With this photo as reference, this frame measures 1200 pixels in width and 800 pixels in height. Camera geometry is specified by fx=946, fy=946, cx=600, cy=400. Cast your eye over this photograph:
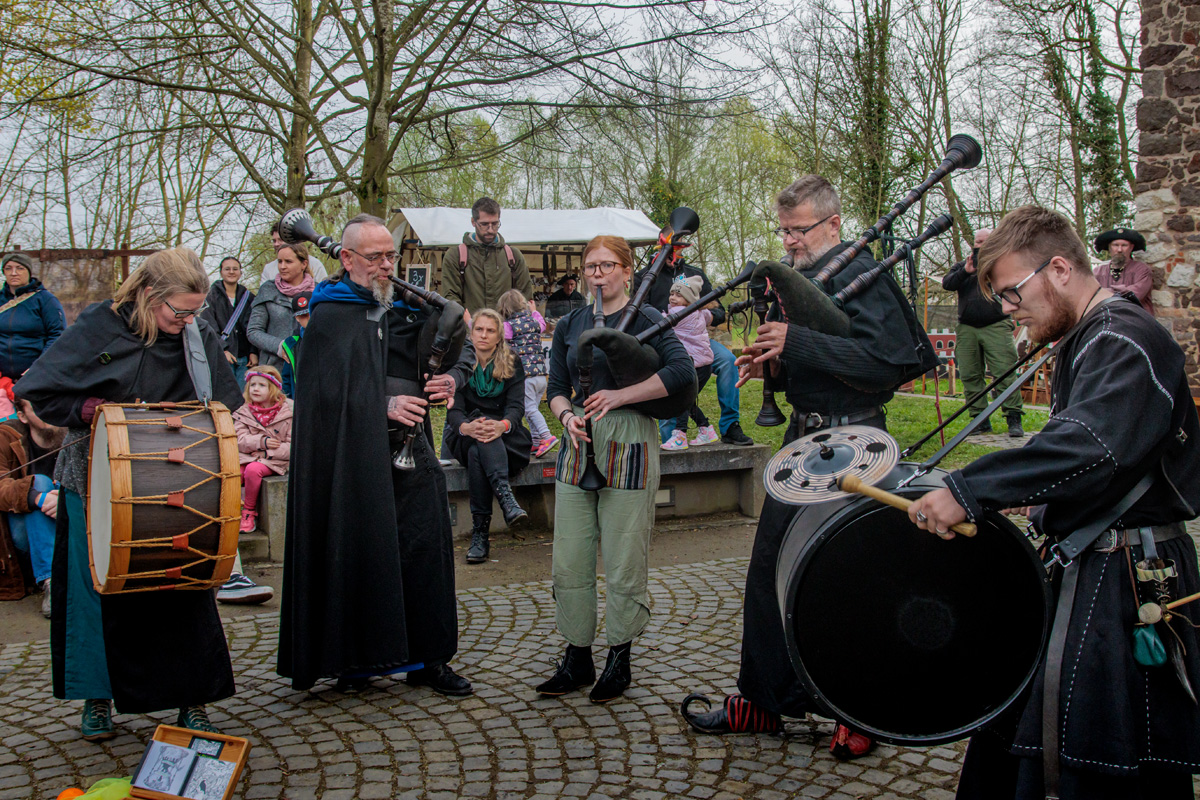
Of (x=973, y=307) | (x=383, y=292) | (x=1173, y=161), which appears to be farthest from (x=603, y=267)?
(x=1173, y=161)

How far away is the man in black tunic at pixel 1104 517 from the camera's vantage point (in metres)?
2.20

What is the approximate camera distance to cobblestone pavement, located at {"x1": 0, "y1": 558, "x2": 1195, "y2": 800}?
3.34 metres

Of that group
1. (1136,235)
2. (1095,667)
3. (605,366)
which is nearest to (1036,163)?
(1136,235)

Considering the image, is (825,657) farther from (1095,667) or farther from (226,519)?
(226,519)

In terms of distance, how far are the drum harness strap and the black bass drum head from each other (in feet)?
8.69

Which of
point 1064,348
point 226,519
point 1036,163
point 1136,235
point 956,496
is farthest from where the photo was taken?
point 1036,163

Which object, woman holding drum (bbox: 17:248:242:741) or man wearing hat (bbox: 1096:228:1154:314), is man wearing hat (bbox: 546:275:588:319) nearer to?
man wearing hat (bbox: 1096:228:1154:314)

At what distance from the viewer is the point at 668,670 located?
14.6 feet

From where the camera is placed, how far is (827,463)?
2.63 m

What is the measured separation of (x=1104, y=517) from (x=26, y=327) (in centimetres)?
742

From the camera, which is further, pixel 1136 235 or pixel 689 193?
pixel 689 193

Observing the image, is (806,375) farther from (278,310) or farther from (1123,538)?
(278,310)

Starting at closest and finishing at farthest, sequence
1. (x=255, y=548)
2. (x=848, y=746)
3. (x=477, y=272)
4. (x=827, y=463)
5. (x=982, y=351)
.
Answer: (x=827, y=463) → (x=848, y=746) → (x=255, y=548) → (x=477, y=272) → (x=982, y=351)

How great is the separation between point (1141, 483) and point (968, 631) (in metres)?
0.56
